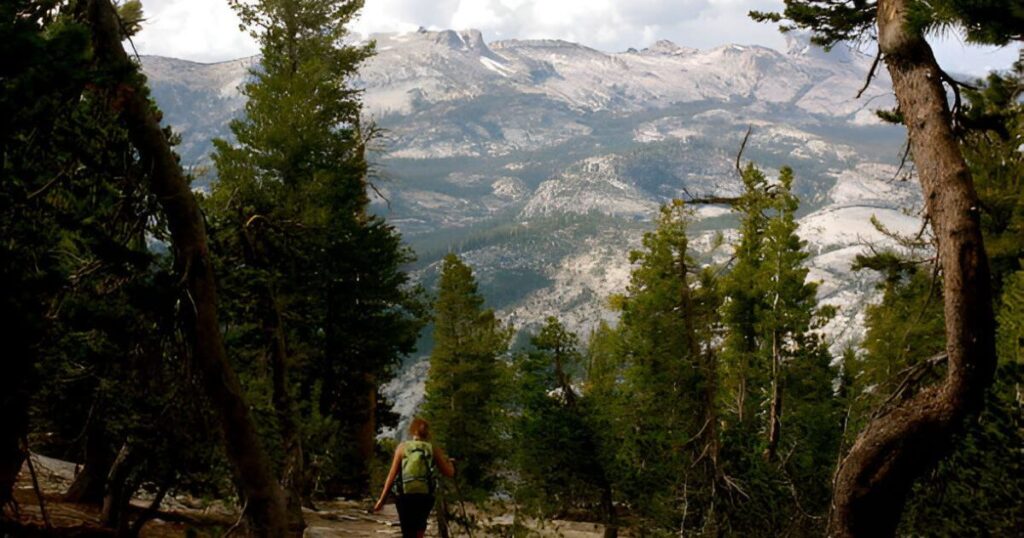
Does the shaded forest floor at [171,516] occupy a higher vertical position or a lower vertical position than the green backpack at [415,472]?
lower

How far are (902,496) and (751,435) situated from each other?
12.9 metres

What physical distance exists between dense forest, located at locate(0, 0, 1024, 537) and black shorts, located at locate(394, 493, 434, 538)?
4.45 feet

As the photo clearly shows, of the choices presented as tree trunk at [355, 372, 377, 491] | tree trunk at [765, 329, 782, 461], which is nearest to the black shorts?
tree trunk at [765, 329, 782, 461]

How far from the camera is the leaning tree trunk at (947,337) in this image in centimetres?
573

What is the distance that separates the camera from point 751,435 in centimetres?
1848

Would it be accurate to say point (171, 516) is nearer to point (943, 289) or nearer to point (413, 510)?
point (413, 510)

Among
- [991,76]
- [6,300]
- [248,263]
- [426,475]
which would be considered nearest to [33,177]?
[6,300]

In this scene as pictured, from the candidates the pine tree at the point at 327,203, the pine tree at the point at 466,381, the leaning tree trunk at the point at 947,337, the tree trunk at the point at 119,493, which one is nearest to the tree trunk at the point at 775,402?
the pine tree at the point at 466,381

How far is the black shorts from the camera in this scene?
8.67 meters

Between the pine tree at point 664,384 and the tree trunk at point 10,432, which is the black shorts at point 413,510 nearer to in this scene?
the tree trunk at point 10,432

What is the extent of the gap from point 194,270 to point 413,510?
399 cm

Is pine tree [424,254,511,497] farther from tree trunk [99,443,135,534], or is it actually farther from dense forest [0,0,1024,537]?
tree trunk [99,443,135,534]

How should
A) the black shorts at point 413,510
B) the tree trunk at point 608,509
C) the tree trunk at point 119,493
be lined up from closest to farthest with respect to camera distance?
Result: the black shorts at point 413,510
the tree trunk at point 119,493
the tree trunk at point 608,509

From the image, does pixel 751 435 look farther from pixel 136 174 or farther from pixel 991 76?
pixel 136 174
